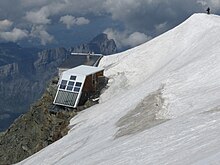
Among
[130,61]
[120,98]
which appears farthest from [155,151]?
[130,61]

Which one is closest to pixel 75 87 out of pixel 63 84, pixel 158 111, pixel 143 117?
pixel 63 84

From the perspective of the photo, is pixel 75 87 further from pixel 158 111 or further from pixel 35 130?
pixel 158 111

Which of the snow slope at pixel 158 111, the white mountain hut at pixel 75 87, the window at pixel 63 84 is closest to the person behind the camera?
the snow slope at pixel 158 111

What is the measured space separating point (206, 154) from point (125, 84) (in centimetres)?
3673

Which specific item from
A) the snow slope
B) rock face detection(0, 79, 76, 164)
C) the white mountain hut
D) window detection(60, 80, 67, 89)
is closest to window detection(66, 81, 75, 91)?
the white mountain hut

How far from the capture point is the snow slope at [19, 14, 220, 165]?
21.4 m

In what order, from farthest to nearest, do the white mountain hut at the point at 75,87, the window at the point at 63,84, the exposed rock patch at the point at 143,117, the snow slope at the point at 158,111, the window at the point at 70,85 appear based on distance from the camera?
the window at the point at 63,84, the window at the point at 70,85, the white mountain hut at the point at 75,87, the exposed rock patch at the point at 143,117, the snow slope at the point at 158,111

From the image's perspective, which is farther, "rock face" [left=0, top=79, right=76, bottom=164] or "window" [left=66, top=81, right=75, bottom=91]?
"window" [left=66, top=81, right=75, bottom=91]

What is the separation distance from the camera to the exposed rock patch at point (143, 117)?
102 feet

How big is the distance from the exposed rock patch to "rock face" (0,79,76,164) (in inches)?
478

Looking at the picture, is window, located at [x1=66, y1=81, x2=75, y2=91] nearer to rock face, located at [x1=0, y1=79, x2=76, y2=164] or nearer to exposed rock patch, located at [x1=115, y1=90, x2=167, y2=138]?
rock face, located at [x1=0, y1=79, x2=76, y2=164]

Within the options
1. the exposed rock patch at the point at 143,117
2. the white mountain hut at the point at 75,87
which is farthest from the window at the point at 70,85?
the exposed rock patch at the point at 143,117

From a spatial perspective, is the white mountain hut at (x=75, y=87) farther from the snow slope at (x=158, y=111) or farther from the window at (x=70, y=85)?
the snow slope at (x=158, y=111)

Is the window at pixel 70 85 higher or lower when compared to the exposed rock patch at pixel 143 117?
higher
